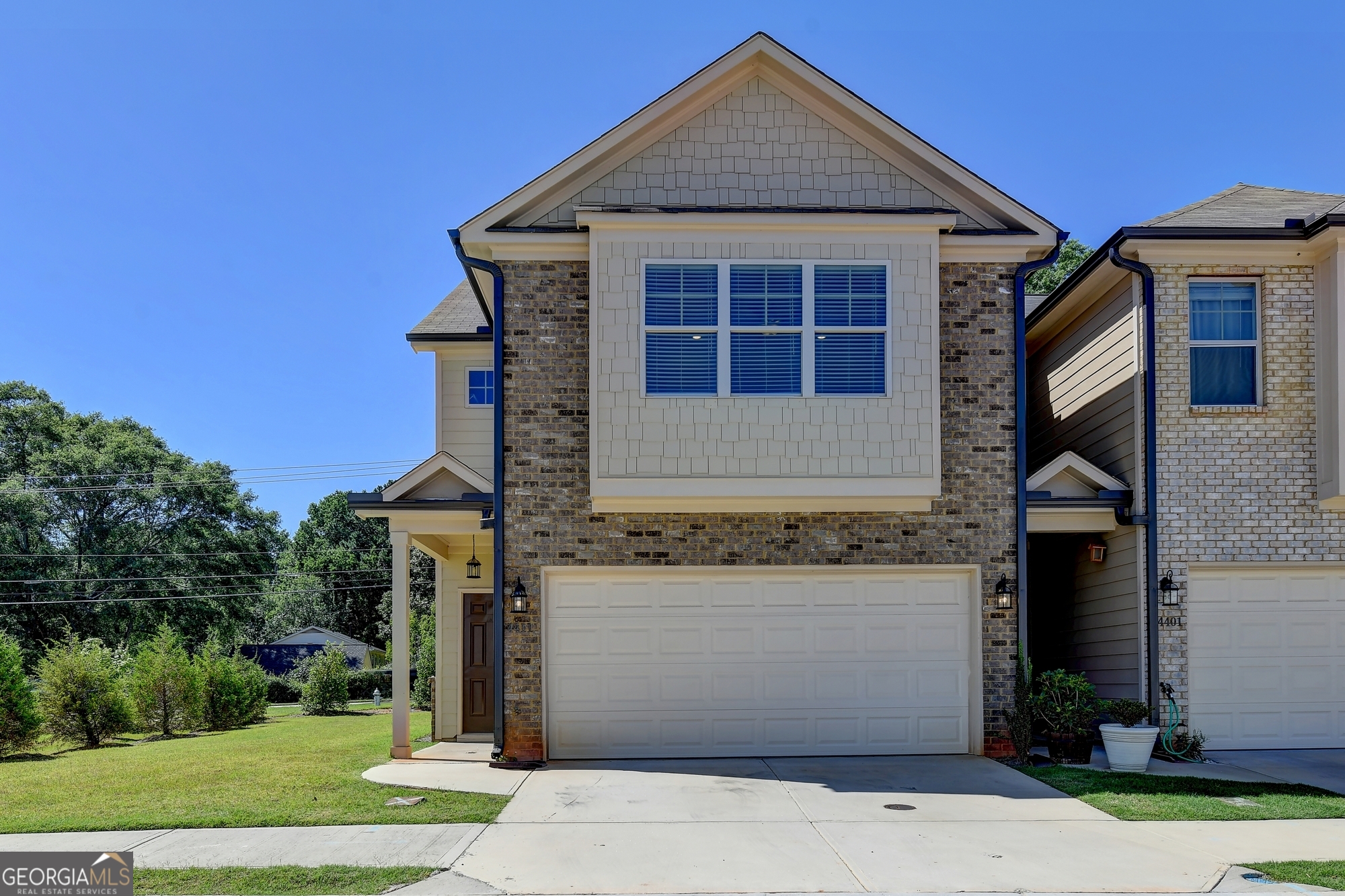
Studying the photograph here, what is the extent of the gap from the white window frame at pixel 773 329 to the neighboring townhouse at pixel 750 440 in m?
0.02

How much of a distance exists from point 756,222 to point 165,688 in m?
13.0

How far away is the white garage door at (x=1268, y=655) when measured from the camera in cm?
1188

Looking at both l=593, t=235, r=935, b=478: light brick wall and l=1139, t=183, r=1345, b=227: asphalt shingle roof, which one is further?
l=1139, t=183, r=1345, b=227: asphalt shingle roof

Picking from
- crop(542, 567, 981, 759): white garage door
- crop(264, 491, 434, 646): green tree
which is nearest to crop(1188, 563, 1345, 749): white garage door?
crop(542, 567, 981, 759): white garage door

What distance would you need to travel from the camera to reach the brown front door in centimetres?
1522

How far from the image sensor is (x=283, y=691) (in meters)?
33.1

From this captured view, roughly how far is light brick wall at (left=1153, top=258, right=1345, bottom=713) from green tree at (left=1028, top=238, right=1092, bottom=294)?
1628cm

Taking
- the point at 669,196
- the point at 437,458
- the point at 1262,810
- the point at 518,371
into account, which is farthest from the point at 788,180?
the point at 1262,810

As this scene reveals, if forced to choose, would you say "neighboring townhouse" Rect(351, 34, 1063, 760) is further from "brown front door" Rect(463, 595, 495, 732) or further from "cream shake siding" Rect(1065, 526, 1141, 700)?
"brown front door" Rect(463, 595, 495, 732)

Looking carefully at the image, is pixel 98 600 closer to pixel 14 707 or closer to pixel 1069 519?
pixel 14 707

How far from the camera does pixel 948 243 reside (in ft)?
38.9

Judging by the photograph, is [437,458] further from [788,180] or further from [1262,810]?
[1262,810]

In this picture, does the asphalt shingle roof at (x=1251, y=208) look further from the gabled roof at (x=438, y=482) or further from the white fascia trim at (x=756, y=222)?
the gabled roof at (x=438, y=482)

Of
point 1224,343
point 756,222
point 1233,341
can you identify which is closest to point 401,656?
point 756,222
